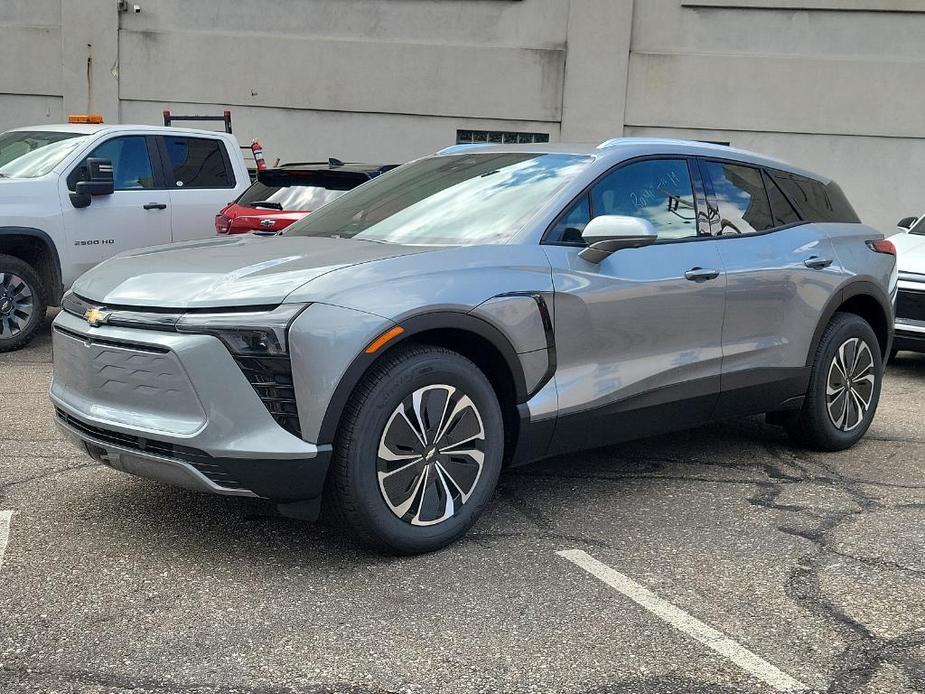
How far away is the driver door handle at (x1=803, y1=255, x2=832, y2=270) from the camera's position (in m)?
5.68

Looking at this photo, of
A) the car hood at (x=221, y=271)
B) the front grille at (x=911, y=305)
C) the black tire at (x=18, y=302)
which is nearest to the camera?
the car hood at (x=221, y=271)

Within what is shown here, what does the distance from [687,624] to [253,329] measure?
1.76 metres

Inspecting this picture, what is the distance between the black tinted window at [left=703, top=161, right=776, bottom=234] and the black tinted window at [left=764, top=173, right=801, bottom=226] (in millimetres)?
49


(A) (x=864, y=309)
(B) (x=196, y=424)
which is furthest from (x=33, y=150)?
(A) (x=864, y=309)

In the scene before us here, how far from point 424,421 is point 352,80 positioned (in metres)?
13.8

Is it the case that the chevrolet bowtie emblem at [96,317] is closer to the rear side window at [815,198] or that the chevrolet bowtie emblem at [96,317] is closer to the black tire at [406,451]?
the black tire at [406,451]

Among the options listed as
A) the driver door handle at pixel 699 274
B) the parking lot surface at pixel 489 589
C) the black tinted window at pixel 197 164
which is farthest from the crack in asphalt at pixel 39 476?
the black tinted window at pixel 197 164

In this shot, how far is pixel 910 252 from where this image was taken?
30.8ft

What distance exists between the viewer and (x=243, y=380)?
377cm

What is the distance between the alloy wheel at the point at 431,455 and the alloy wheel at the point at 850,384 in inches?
101

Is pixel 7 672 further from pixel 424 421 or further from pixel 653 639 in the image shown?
pixel 653 639

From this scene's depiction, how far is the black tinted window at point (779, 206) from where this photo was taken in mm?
5773

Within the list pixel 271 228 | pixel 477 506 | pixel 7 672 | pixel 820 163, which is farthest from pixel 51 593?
pixel 820 163

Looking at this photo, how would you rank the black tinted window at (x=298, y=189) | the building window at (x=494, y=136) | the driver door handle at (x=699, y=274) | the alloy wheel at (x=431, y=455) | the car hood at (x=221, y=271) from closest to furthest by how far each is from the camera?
1. the car hood at (x=221, y=271)
2. the alloy wheel at (x=431, y=455)
3. the driver door handle at (x=699, y=274)
4. the black tinted window at (x=298, y=189)
5. the building window at (x=494, y=136)
